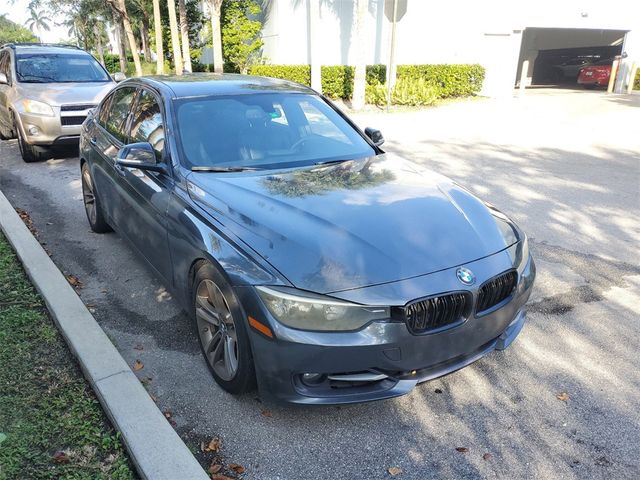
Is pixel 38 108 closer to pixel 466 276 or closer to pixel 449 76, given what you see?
pixel 466 276

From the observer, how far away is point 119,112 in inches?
192

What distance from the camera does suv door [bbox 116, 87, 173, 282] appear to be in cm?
360

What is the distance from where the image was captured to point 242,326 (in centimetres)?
272

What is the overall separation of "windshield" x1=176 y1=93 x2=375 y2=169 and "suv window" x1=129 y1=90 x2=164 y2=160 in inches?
7.9

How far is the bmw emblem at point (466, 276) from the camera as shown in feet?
8.66

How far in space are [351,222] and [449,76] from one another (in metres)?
17.6

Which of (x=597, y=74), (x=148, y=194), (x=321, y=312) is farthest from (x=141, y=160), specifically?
(x=597, y=74)

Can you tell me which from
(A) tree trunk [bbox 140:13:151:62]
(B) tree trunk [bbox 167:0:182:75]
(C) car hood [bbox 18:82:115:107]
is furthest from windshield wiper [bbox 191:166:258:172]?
(A) tree trunk [bbox 140:13:151:62]

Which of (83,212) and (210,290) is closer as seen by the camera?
(210,290)

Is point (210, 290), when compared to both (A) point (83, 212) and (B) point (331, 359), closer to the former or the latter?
(B) point (331, 359)

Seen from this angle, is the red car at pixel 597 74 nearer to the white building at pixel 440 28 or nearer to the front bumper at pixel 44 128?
the white building at pixel 440 28

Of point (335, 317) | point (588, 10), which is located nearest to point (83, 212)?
point (335, 317)

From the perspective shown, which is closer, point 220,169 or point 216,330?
point 216,330

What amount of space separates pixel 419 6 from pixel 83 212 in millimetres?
17980
